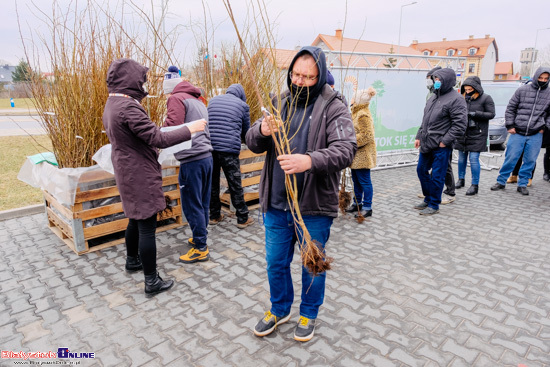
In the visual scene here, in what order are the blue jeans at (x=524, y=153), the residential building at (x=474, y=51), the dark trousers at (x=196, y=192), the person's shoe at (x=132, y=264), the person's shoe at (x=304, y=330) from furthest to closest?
the residential building at (x=474, y=51) → the blue jeans at (x=524, y=153) → the dark trousers at (x=196, y=192) → the person's shoe at (x=132, y=264) → the person's shoe at (x=304, y=330)

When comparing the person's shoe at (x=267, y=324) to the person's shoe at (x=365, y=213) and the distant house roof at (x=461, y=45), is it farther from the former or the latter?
the distant house roof at (x=461, y=45)

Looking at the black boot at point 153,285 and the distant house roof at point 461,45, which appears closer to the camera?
the black boot at point 153,285

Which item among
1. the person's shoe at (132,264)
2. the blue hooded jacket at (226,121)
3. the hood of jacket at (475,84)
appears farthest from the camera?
the hood of jacket at (475,84)

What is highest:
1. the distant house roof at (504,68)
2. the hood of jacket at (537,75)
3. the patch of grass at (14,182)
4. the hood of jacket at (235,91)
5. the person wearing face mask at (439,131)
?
the distant house roof at (504,68)

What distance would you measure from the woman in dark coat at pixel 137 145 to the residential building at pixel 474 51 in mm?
64516

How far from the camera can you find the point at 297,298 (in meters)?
3.09

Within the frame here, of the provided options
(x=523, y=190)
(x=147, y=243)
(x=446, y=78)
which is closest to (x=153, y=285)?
(x=147, y=243)

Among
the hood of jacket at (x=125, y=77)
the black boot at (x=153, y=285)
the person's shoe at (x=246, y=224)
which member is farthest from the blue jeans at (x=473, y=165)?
the hood of jacket at (x=125, y=77)

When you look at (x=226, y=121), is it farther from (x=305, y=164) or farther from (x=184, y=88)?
(x=305, y=164)

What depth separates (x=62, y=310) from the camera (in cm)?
292

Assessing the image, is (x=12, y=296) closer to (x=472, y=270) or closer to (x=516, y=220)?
(x=472, y=270)

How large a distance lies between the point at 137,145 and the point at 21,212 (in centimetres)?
338

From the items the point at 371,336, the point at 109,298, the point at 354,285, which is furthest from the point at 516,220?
Result: the point at 109,298

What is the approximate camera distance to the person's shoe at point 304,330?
2531 mm
